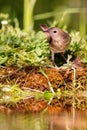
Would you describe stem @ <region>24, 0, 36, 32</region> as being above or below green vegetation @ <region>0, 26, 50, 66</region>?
above

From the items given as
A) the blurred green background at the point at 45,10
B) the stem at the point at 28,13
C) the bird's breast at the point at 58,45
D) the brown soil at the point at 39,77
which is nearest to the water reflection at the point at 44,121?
the brown soil at the point at 39,77

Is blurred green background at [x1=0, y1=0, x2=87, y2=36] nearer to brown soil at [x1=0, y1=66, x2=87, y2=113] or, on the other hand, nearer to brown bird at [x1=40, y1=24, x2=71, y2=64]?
brown bird at [x1=40, y1=24, x2=71, y2=64]

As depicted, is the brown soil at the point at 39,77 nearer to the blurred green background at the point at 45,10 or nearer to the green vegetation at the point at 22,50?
the green vegetation at the point at 22,50

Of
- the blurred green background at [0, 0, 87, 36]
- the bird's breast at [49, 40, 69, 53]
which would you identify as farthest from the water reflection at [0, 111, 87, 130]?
the blurred green background at [0, 0, 87, 36]

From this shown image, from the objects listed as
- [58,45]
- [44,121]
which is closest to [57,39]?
[58,45]

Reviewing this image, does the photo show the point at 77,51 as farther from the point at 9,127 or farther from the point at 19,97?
the point at 9,127

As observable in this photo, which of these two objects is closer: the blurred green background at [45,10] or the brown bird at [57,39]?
the brown bird at [57,39]

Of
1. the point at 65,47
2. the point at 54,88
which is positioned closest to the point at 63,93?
the point at 54,88

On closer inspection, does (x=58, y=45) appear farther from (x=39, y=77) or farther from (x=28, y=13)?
(x=28, y=13)
